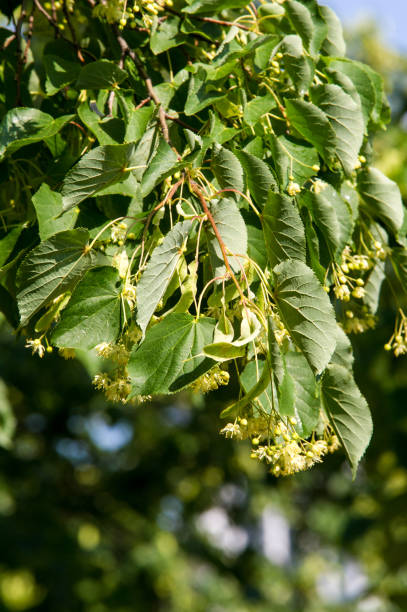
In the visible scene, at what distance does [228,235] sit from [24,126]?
0.41 meters

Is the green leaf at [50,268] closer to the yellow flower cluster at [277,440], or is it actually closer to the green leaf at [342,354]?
the yellow flower cluster at [277,440]

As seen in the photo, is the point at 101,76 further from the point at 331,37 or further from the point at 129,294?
the point at 331,37

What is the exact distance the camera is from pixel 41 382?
5.21 meters

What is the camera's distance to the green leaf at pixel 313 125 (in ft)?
3.12

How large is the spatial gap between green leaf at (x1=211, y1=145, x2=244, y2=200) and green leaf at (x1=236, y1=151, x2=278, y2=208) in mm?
11

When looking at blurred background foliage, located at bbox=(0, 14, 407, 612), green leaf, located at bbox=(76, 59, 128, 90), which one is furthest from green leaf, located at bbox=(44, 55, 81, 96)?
blurred background foliage, located at bbox=(0, 14, 407, 612)

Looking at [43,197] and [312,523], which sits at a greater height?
[43,197]

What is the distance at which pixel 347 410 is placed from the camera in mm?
971

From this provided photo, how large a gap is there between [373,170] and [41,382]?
4.44 m

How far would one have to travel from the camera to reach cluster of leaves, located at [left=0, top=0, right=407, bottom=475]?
0.82 m

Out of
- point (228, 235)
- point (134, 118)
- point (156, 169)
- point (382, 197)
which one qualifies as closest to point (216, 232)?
point (228, 235)

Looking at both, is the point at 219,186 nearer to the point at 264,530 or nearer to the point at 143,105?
the point at 143,105

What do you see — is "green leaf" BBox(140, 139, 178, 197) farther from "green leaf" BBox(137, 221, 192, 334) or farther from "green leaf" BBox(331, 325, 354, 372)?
"green leaf" BBox(331, 325, 354, 372)

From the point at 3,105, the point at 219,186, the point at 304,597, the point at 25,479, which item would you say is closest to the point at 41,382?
the point at 25,479
